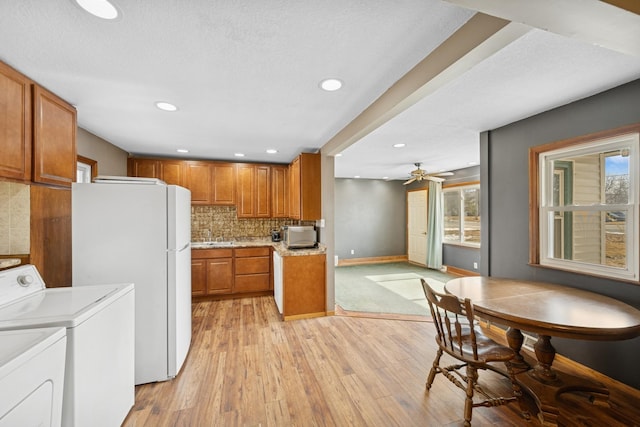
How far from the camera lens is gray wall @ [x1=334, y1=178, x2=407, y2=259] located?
22.8ft

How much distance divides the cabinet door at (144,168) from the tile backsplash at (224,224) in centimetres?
81

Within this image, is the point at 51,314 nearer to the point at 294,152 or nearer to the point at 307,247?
the point at 307,247

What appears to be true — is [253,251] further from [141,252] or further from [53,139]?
[53,139]

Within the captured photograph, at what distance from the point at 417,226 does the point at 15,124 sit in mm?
7096

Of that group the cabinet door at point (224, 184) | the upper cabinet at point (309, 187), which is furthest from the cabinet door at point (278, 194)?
the upper cabinet at point (309, 187)

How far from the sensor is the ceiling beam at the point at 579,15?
2.85ft

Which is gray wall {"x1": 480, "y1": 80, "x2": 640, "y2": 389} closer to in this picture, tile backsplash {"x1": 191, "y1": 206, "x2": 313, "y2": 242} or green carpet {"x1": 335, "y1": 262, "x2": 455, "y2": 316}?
green carpet {"x1": 335, "y1": 262, "x2": 455, "y2": 316}

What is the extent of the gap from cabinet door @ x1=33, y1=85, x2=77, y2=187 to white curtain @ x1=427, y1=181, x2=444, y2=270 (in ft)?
21.0

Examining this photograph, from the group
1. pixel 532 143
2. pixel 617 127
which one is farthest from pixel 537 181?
pixel 617 127

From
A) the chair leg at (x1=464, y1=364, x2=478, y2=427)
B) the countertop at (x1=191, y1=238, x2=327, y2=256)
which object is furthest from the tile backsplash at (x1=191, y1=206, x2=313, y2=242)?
the chair leg at (x1=464, y1=364, x2=478, y2=427)

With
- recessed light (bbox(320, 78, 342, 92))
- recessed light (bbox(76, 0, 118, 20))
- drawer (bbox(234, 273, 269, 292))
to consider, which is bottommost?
drawer (bbox(234, 273, 269, 292))

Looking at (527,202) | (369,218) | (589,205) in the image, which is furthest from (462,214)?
(589,205)

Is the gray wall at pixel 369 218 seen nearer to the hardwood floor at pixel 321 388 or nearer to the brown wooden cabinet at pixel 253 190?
the brown wooden cabinet at pixel 253 190

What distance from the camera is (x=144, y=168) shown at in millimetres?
4125
